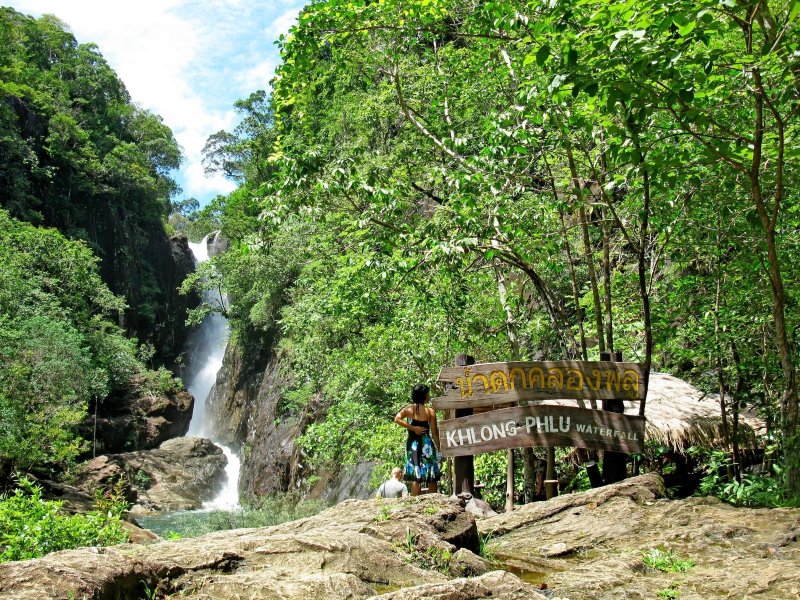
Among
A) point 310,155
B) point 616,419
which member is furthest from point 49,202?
point 616,419

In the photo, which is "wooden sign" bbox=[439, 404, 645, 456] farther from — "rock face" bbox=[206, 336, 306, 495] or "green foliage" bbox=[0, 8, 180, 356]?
"green foliage" bbox=[0, 8, 180, 356]

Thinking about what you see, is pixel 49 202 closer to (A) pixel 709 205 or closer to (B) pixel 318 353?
(B) pixel 318 353

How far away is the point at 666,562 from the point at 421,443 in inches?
114

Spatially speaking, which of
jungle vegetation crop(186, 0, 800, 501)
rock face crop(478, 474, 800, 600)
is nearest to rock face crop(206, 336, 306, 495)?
jungle vegetation crop(186, 0, 800, 501)

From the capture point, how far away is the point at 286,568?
3.29 meters

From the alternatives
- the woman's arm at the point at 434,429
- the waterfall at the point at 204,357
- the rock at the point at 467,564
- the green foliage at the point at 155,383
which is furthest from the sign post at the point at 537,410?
the waterfall at the point at 204,357

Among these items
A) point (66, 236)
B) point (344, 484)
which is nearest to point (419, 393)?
point (344, 484)

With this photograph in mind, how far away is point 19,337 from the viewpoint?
22.0 m

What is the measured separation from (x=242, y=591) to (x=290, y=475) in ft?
65.6

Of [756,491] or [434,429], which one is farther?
[434,429]

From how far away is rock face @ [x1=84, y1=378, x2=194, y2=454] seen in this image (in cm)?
3067

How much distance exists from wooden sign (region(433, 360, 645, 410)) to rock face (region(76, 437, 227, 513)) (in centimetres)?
2070

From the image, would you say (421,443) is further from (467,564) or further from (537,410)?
(467,564)

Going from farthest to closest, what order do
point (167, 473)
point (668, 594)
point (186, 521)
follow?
point (167, 473) → point (186, 521) → point (668, 594)
